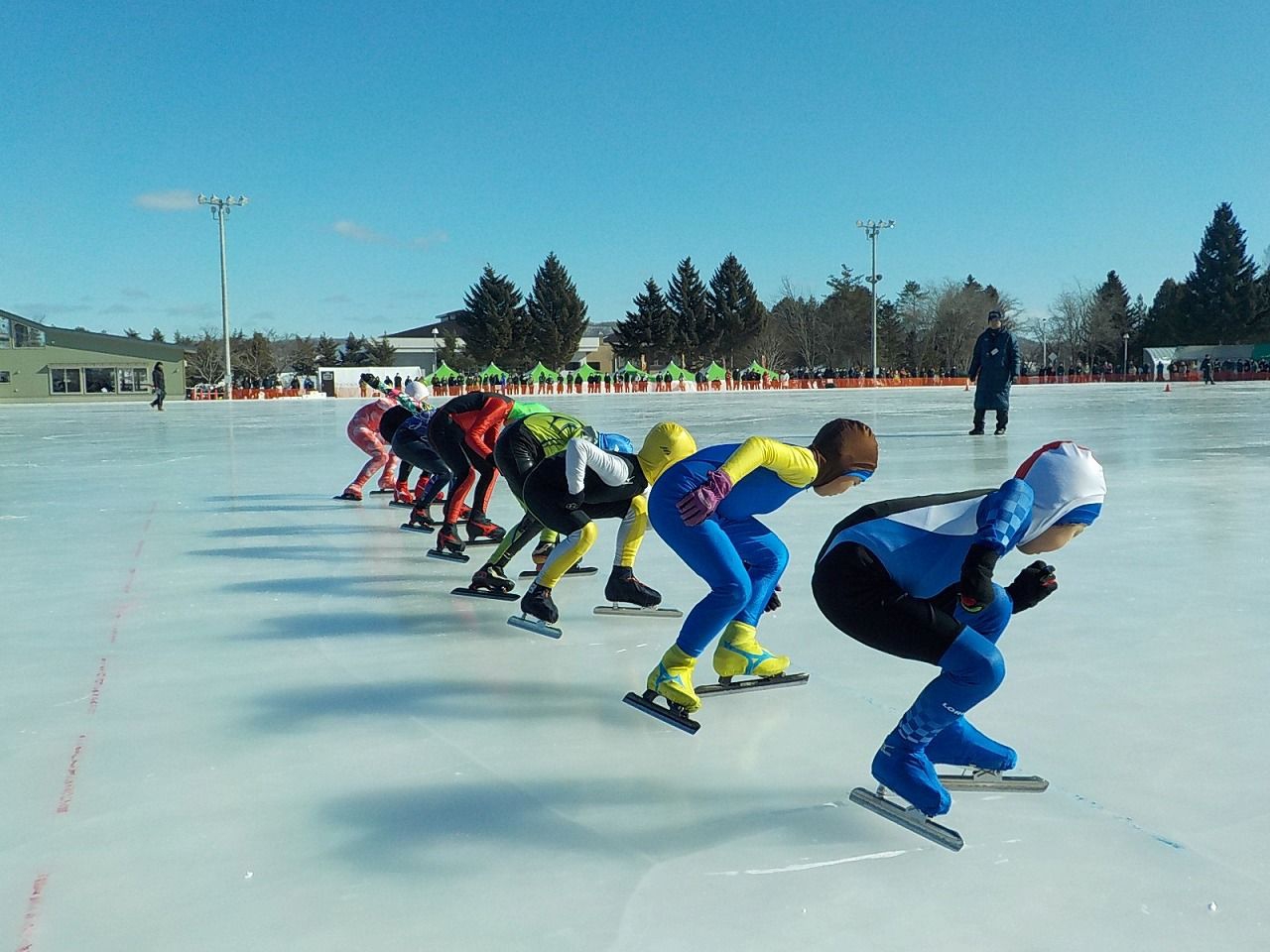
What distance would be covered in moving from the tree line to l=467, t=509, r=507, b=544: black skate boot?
60.7 metres

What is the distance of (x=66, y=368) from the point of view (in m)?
45.1

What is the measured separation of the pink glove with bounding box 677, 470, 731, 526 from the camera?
2.78 meters

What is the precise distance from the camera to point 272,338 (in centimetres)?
7894

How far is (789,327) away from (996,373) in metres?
67.7

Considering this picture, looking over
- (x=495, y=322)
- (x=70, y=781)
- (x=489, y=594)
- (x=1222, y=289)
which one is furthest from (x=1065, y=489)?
(x=1222, y=289)

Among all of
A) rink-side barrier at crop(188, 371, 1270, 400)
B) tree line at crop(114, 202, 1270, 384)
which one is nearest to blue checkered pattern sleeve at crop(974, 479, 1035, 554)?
rink-side barrier at crop(188, 371, 1270, 400)

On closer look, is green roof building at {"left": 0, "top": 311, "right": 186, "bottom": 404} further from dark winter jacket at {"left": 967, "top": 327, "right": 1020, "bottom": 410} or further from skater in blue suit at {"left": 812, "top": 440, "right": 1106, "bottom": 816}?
skater in blue suit at {"left": 812, "top": 440, "right": 1106, "bottom": 816}

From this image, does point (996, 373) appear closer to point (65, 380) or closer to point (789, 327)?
point (65, 380)

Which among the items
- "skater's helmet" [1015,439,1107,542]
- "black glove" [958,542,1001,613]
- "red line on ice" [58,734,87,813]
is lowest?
"red line on ice" [58,734,87,813]

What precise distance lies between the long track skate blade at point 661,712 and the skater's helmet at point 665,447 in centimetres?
85

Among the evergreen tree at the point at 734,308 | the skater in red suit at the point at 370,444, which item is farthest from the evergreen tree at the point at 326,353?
the skater in red suit at the point at 370,444

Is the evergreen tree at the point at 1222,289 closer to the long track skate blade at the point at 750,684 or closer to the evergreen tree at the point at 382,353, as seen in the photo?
the evergreen tree at the point at 382,353

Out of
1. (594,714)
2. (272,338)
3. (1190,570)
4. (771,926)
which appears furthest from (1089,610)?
(272,338)

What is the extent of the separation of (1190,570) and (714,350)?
68942mm
